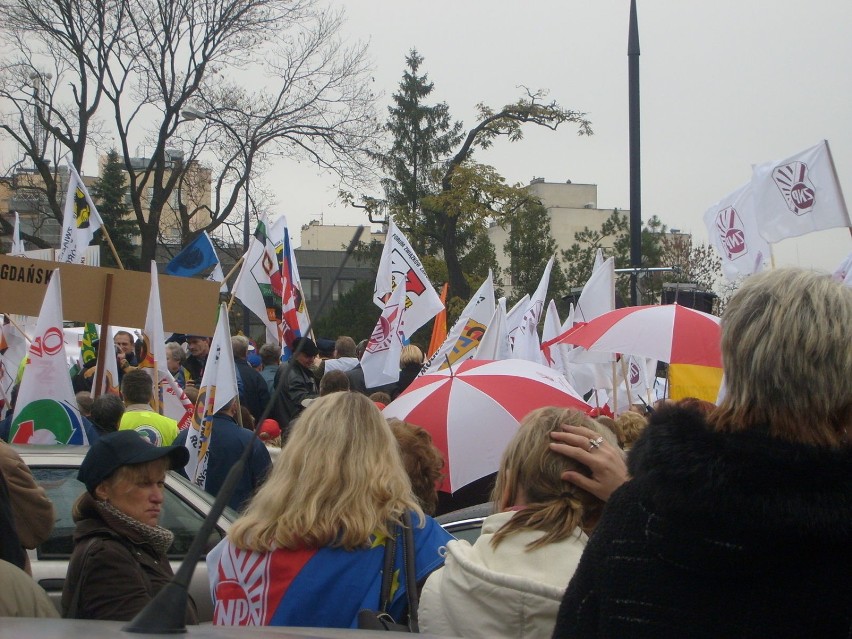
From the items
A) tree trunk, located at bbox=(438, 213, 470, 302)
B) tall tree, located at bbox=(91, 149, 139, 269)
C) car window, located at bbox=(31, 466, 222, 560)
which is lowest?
car window, located at bbox=(31, 466, 222, 560)

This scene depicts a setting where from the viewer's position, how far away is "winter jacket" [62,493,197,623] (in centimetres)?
300

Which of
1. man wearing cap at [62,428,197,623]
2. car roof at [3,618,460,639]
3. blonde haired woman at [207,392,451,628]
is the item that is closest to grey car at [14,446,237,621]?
man wearing cap at [62,428,197,623]

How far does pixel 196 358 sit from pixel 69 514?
6084 mm

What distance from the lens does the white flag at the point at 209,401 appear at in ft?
20.8

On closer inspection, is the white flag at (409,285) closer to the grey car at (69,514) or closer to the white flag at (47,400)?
the white flag at (47,400)

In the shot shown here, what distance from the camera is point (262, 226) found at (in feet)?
33.9

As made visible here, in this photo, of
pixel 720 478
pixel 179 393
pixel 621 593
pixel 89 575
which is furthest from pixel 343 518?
pixel 179 393

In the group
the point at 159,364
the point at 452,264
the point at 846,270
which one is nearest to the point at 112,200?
the point at 452,264

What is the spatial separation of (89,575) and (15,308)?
501 centimetres

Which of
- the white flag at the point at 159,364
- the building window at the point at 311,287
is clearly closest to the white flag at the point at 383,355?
the white flag at the point at 159,364

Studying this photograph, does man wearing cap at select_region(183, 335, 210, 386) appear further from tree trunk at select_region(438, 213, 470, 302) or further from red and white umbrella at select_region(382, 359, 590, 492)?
tree trunk at select_region(438, 213, 470, 302)

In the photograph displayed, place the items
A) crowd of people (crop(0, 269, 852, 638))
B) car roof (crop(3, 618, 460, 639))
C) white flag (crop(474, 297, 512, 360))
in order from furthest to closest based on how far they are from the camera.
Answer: white flag (crop(474, 297, 512, 360)), crowd of people (crop(0, 269, 852, 638)), car roof (crop(3, 618, 460, 639))

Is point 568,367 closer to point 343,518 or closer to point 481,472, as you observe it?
point 481,472

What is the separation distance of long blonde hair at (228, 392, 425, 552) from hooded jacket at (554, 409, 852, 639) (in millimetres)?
1155
